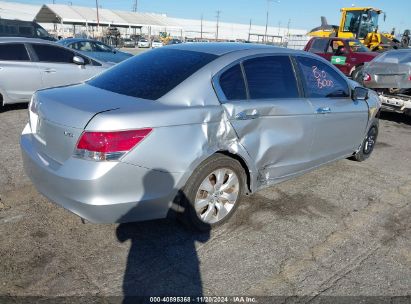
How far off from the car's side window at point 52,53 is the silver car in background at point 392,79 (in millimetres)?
6681

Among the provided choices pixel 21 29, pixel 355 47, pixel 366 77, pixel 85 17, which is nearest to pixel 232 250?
pixel 366 77

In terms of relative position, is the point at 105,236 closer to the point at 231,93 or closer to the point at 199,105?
the point at 199,105

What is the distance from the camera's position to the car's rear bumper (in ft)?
8.75

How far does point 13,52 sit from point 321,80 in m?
6.04

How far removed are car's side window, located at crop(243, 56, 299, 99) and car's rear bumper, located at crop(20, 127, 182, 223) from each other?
1205 mm

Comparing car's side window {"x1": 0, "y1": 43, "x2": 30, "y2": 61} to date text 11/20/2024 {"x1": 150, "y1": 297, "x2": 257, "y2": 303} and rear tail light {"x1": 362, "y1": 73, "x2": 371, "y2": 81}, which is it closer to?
date text 11/20/2024 {"x1": 150, "y1": 297, "x2": 257, "y2": 303}

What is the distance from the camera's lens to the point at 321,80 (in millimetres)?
4297

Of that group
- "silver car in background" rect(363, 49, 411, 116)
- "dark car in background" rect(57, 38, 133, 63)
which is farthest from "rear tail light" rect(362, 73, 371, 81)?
"dark car in background" rect(57, 38, 133, 63)

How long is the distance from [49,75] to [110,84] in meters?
5.02

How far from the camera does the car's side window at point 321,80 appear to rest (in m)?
4.07

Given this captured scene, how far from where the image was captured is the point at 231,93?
335 cm

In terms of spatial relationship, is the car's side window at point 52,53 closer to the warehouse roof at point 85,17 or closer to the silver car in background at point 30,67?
the silver car in background at point 30,67

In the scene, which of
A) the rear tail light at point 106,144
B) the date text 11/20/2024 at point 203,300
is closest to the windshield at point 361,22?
the rear tail light at point 106,144

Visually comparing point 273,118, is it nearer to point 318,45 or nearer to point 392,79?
point 392,79
